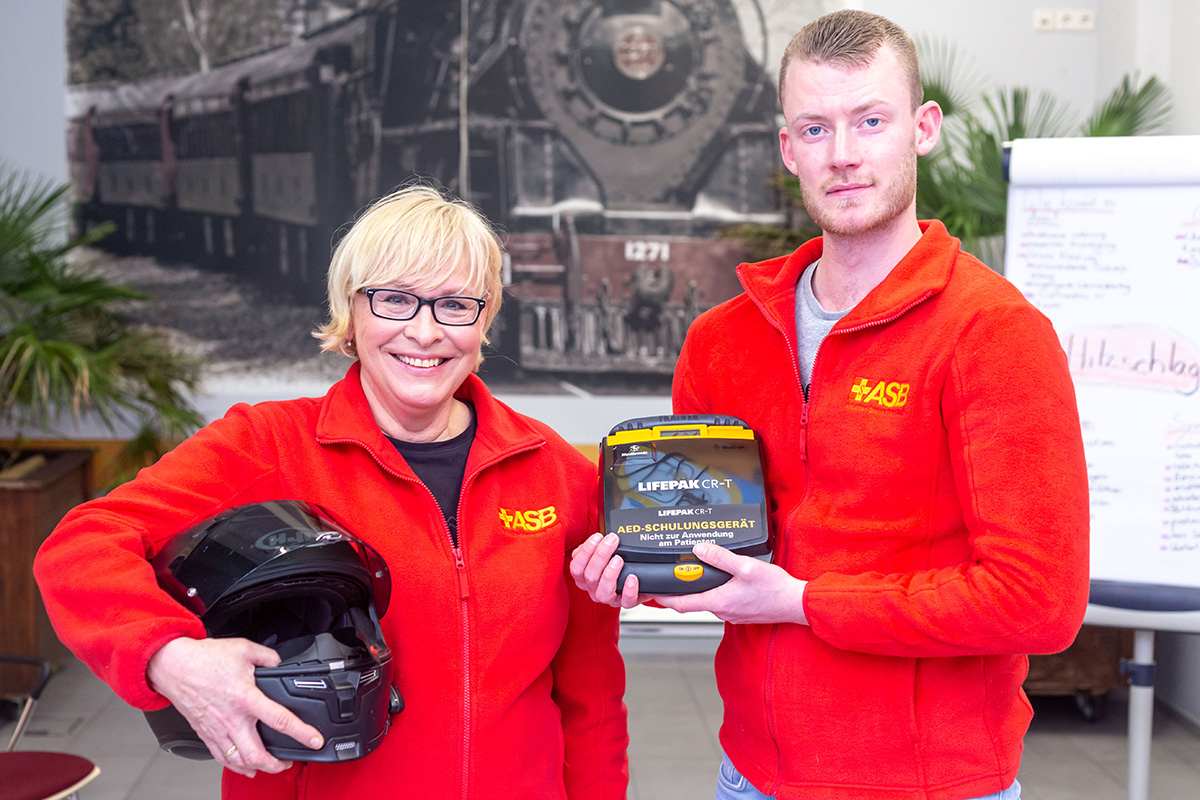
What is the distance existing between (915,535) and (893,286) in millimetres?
330

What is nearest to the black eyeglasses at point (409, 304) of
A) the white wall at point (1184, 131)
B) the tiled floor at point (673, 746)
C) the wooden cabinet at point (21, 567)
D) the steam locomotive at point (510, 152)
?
the tiled floor at point (673, 746)

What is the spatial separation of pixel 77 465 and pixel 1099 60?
16.2 ft

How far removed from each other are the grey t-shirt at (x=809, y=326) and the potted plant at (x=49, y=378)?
2.98 metres

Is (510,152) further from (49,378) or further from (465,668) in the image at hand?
(465,668)

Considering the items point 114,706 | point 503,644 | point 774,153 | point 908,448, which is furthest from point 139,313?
point 908,448

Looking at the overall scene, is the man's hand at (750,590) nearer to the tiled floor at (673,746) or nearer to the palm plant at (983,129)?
the tiled floor at (673,746)

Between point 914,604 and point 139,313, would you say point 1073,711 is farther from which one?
point 139,313

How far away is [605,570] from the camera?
1.30 metres

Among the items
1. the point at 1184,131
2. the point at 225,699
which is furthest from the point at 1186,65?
the point at 225,699

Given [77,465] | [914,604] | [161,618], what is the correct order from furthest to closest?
[77,465], [914,604], [161,618]

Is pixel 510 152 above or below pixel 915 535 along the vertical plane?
A: above

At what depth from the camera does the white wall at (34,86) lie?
4.60m

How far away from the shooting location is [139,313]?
4766 millimetres

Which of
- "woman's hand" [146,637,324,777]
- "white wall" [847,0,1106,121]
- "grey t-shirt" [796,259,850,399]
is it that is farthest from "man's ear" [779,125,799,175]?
"white wall" [847,0,1106,121]
